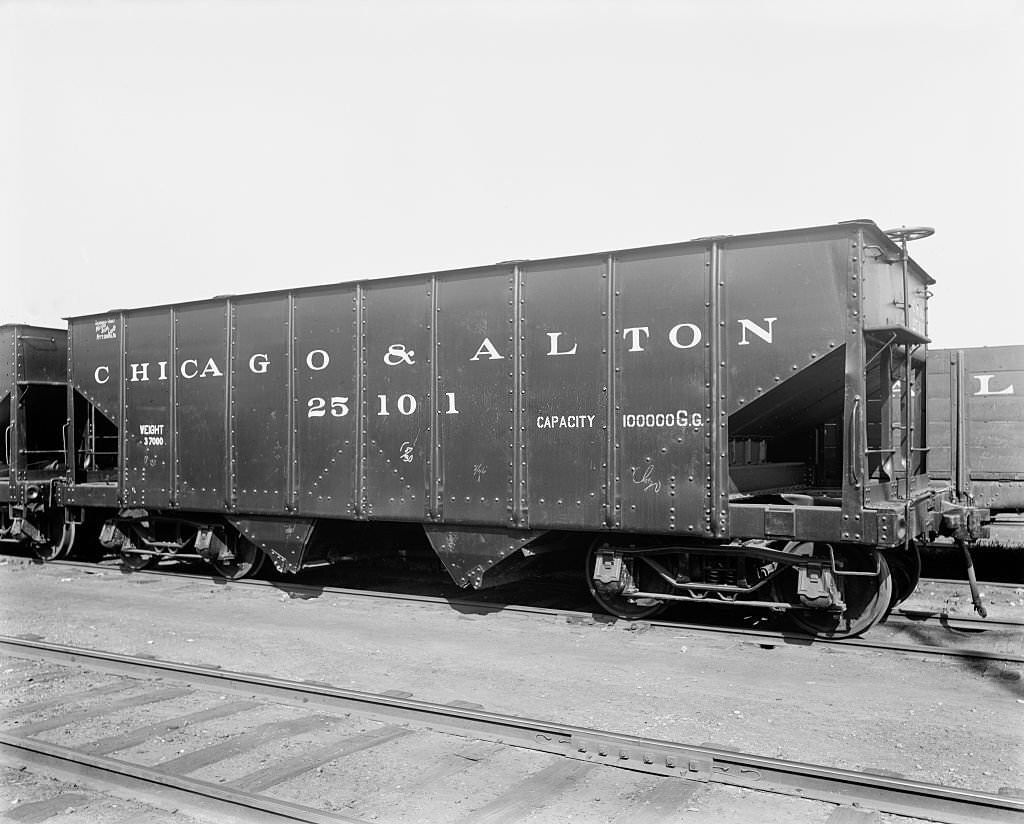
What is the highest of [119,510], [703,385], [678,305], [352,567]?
[678,305]

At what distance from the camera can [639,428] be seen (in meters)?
7.98

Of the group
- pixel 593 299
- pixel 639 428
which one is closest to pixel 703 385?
pixel 639 428

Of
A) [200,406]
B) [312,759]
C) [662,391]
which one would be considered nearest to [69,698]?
[312,759]

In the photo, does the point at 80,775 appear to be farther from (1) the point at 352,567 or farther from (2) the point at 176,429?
(1) the point at 352,567

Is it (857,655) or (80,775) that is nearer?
(80,775)

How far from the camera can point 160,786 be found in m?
4.64

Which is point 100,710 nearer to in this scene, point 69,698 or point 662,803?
point 69,698

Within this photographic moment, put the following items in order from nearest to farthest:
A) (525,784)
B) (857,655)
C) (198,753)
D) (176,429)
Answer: (525,784)
(198,753)
(857,655)
(176,429)

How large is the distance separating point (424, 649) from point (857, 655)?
11.7 feet

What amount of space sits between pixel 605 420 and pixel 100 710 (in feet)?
15.0

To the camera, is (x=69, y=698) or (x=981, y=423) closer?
(x=69, y=698)

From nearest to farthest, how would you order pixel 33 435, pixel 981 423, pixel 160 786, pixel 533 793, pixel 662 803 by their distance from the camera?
pixel 662 803 < pixel 533 793 < pixel 160 786 < pixel 981 423 < pixel 33 435

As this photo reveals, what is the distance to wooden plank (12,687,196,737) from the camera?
5.65 m

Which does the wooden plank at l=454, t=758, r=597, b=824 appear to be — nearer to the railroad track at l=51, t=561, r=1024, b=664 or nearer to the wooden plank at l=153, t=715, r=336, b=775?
the wooden plank at l=153, t=715, r=336, b=775
